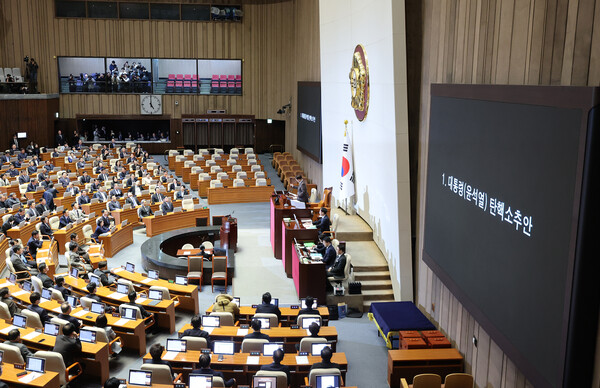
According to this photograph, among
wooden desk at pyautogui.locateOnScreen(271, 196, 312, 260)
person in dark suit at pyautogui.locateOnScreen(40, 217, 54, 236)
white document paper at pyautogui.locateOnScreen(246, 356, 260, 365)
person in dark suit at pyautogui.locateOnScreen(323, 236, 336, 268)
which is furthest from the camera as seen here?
person in dark suit at pyautogui.locateOnScreen(40, 217, 54, 236)

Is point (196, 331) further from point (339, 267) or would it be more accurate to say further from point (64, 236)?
point (64, 236)

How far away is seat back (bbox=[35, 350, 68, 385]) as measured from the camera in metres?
8.77

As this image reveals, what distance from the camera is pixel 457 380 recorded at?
8.44 metres

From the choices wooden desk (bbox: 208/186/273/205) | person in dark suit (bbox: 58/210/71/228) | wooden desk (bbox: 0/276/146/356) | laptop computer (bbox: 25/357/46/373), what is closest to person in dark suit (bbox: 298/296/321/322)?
wooden desk (bbox: 0/276/146/356)

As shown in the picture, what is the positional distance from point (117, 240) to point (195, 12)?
62.8ft

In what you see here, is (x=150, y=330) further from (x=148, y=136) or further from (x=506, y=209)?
(x=148, y=136)

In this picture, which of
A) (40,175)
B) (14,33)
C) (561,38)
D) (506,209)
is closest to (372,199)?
(506,209)

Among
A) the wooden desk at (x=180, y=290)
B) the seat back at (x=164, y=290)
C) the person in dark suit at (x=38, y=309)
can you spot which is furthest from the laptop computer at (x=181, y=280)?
the person in dark suit at (x=38, y=309)

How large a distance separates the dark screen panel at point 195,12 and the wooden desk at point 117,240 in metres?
17.9

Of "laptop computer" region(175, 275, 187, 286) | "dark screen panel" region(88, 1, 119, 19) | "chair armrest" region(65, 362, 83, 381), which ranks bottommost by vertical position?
"chair armrest" region(65, 362, 83, 381)

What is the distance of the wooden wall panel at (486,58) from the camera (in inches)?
237

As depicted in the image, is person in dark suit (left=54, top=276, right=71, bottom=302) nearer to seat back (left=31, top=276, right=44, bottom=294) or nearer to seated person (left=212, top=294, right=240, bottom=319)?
seat back (left=31, top=276, right=44, bottom=294)

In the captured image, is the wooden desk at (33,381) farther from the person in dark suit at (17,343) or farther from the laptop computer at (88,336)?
the laptop computer at (88,336)

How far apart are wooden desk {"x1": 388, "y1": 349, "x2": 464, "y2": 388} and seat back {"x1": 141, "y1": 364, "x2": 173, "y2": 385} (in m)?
3.47
